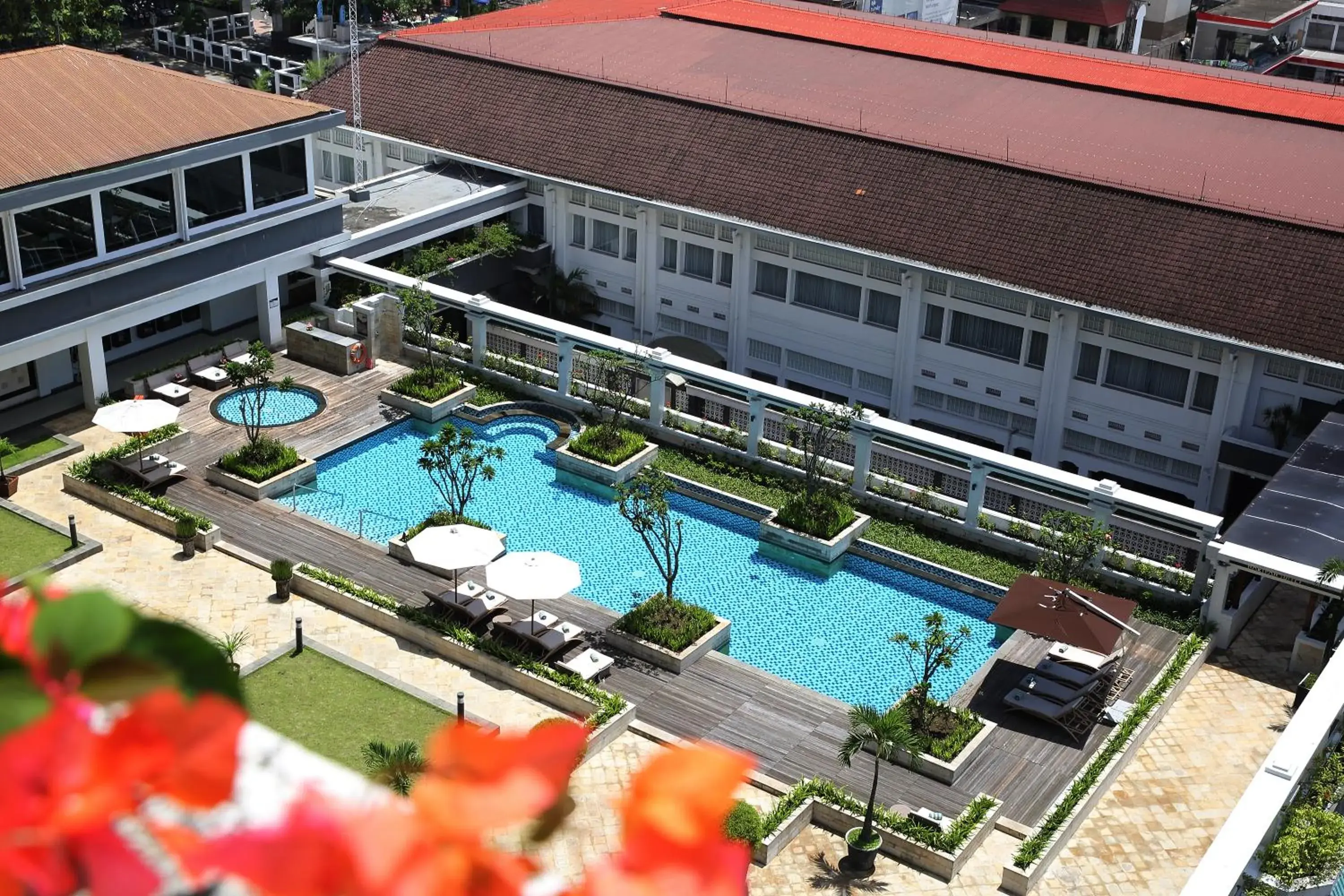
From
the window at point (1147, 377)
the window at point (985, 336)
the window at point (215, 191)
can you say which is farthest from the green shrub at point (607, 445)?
the window at point (1147, 377)

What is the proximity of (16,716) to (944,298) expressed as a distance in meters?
38.1

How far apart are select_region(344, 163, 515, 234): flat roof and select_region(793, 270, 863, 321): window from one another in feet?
34.8

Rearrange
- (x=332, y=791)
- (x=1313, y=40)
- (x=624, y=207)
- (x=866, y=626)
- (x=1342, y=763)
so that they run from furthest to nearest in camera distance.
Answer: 1. (x=1313, y=40)
2. (x=624, y=207)
3. (x=866, y=626)
4. (x=1342, y=763)
5. (x=332, y=791)

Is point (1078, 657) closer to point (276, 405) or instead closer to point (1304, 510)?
point (1304, 510)

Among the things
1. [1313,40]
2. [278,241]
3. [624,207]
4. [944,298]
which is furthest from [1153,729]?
[1313,40]

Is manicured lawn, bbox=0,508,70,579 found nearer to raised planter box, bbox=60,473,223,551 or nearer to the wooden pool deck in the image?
raised planter box, bbox=60,473,223,551

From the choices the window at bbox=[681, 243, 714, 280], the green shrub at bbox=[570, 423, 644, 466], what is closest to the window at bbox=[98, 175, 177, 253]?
the green shrub at bbox=[570, 423, 644, 466]

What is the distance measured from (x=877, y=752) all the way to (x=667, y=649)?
5.76 m

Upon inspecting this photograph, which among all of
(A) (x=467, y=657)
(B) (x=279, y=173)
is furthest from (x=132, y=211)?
(A) (x=467, y=657)

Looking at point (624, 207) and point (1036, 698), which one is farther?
point (624, 207)

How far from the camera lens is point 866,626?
32.2 m

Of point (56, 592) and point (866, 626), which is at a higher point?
point (56, 592)

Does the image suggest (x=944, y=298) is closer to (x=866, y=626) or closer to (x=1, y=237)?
(x=866, y=626)

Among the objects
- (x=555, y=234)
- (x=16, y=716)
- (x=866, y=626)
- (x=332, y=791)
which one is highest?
(x=16, y=716)
